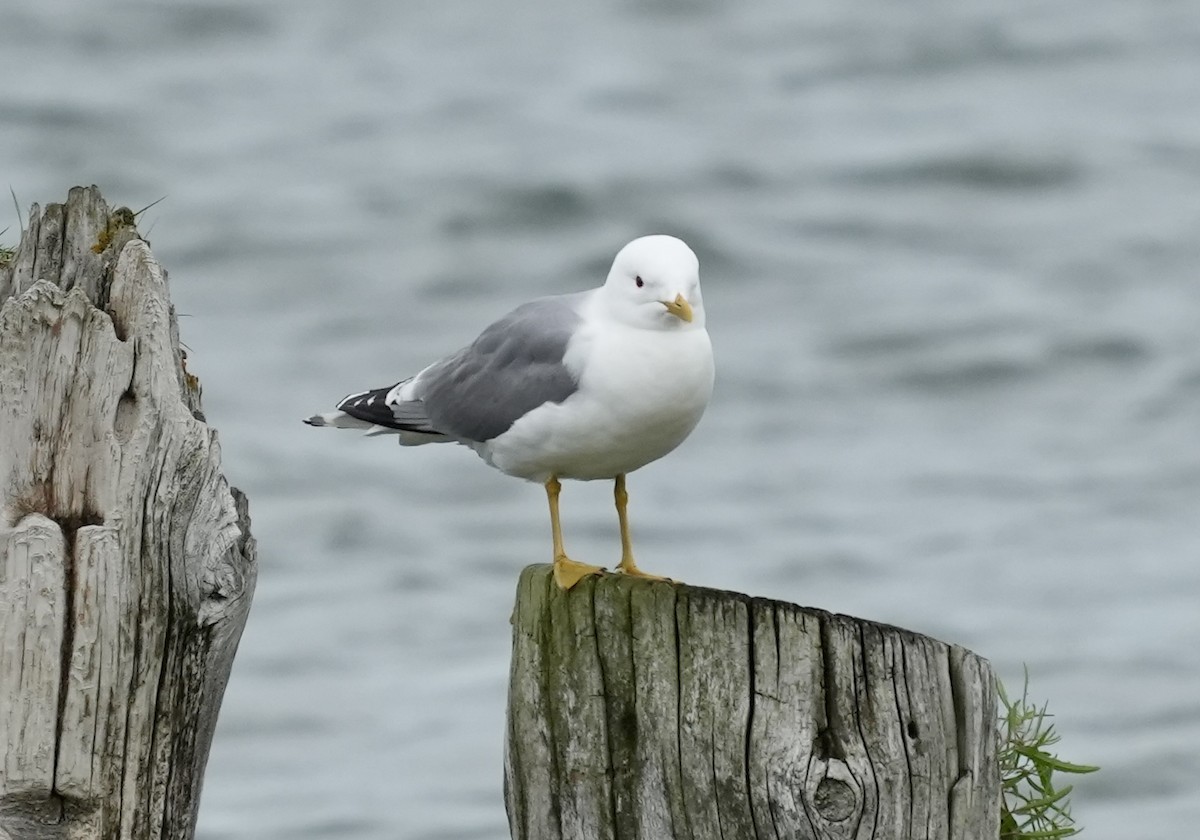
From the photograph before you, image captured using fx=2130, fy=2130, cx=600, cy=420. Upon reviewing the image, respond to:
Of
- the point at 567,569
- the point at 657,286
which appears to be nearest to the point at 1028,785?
the point at 567,569

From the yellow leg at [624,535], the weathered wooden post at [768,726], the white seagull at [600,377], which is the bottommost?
the weathered wooden post at [768,726]

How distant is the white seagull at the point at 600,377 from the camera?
5770 mm

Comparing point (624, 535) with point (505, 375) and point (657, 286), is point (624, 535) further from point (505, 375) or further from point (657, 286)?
point (657, 286)

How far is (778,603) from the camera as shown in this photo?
177 inches

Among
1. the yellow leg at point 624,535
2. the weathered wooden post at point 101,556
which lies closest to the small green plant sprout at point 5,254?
the weathered wooden post at point 101,556

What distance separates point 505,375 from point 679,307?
667 mm

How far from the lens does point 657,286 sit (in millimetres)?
5844

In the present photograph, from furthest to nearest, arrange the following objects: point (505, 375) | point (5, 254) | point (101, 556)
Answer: point (505, 375), point (5, 254), point (101, 556)

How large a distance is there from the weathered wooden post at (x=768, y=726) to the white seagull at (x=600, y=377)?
77 cm

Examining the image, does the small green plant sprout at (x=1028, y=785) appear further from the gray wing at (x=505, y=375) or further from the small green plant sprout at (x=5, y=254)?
the small green plant sprout at (x=5, y=254)

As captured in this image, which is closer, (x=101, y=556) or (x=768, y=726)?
(x=768, y=726)

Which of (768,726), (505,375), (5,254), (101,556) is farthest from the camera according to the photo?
(505,375)

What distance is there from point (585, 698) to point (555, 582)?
322mm

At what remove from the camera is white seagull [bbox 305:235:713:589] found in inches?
227
